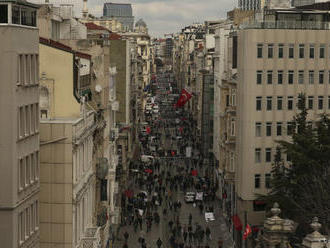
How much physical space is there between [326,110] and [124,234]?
16.8m

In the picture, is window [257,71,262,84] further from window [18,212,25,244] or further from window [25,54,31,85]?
window [18,212,25,244]

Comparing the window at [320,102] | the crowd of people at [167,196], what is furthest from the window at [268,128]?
the crowd of people at [167,196]

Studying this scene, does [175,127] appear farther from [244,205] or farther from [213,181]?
[244,205]

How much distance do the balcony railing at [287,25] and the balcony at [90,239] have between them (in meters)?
22.8

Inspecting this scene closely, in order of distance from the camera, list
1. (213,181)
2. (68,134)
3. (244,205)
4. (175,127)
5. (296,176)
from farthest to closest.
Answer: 1. (175,127)
2. (213,181)
3. (244,205)
4. (296,176)
5. (68,134)

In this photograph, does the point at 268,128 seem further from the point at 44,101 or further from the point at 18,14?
the point at 18,14

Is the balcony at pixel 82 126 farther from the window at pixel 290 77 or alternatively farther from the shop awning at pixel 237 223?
the window at pixel 290 77

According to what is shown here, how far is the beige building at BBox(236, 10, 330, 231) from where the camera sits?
190 ft

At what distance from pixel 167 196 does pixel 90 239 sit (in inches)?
1538

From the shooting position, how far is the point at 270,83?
192 ft

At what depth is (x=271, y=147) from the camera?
59.0 metres

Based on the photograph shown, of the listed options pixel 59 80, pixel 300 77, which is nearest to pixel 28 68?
pixel 59 80

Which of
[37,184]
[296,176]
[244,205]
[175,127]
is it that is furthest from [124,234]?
[175,127]

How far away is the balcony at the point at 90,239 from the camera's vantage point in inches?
1468
